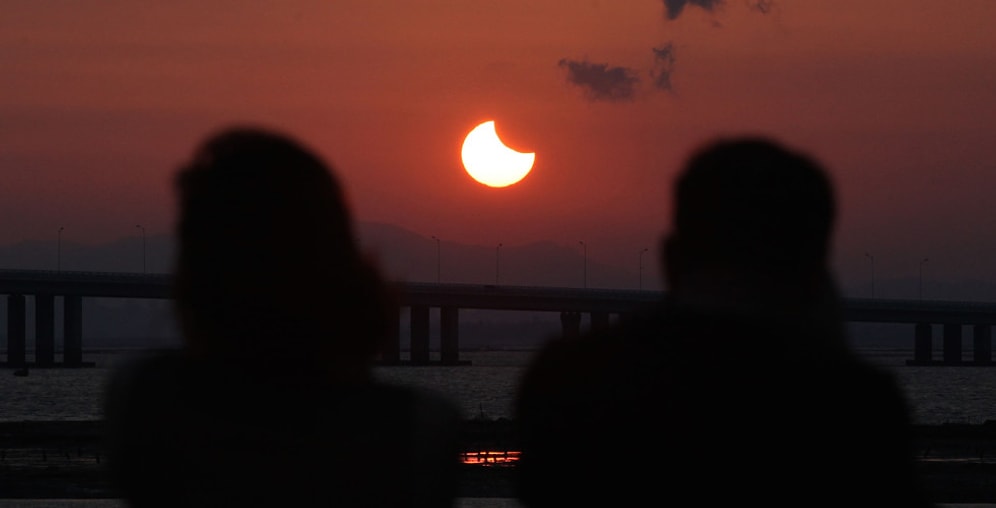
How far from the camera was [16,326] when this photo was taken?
13412 centimetres

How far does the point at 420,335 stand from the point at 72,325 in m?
34.4

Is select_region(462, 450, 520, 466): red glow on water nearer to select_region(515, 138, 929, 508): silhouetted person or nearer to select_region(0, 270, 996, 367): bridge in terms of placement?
select_region(515, 138, 929, 508): silhouetted person

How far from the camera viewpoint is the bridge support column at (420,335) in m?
140

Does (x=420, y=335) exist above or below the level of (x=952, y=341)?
above

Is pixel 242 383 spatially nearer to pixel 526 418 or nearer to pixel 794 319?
pixel 526 418

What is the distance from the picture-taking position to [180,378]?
2.76 meters

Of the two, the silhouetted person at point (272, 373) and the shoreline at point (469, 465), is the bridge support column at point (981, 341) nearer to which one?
the shoreline at point (469, 465)

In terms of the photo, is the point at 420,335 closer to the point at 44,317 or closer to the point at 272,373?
the point at 44,317

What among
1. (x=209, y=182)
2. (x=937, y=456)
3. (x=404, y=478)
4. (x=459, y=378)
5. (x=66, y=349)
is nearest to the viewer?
(x=404, y=478)

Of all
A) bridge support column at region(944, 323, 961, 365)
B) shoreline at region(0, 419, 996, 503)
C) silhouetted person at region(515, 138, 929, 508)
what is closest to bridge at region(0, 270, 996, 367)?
bridge support column at region(944, 323, 961, 365)

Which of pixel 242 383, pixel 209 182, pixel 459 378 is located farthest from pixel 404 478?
pixel 459 378

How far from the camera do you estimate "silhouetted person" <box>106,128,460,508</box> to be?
102 inches

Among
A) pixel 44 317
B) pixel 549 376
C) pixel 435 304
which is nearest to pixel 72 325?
pixel 44 317

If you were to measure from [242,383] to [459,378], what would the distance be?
424 feet
